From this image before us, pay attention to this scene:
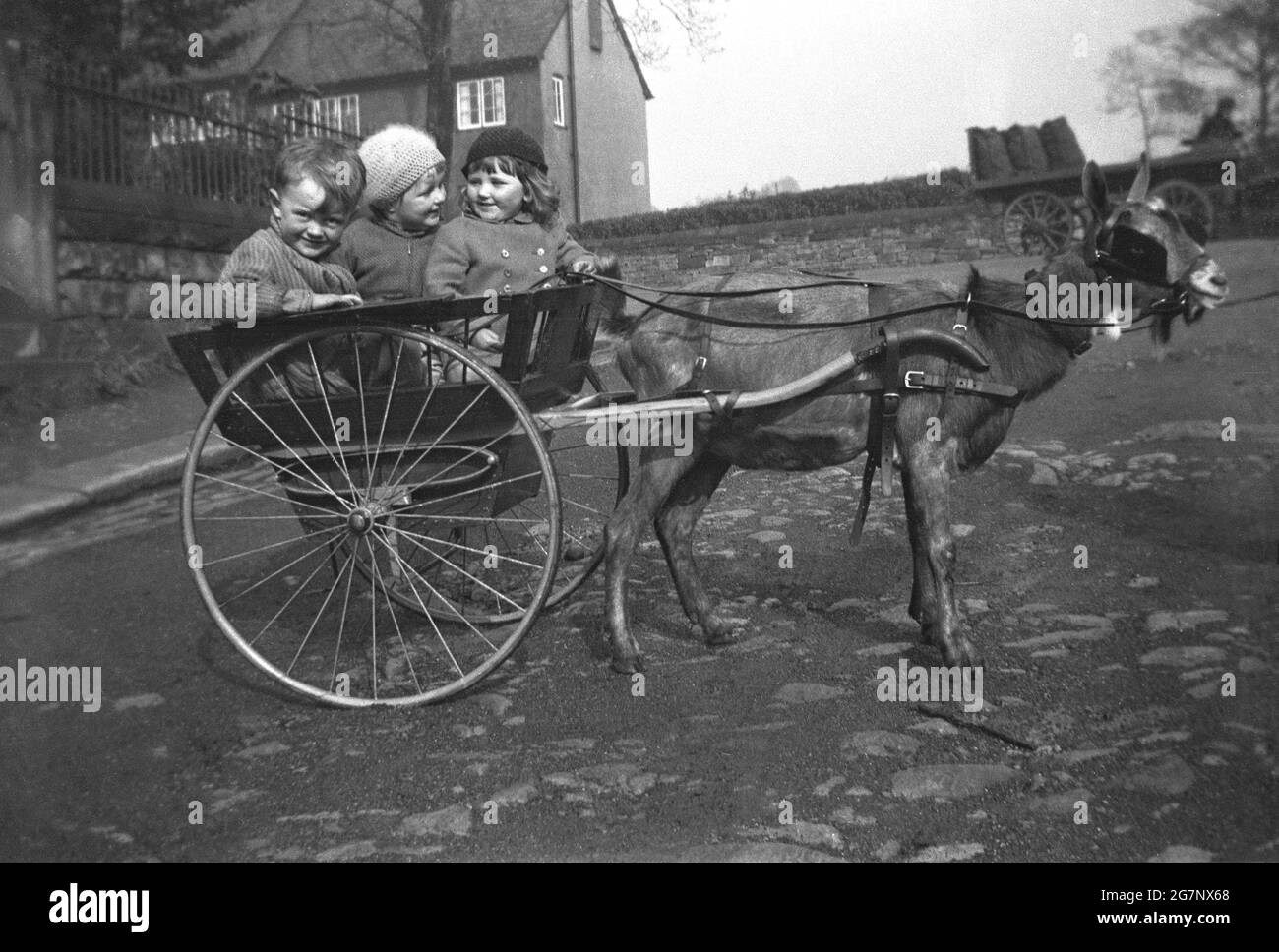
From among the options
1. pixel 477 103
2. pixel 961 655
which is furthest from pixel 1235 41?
pixel 477 103

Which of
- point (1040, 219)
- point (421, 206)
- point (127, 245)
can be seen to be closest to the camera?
point (421, 206)

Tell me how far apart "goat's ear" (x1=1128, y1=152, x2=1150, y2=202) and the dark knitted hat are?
2.14 metres

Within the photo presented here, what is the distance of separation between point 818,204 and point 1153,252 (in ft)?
36.8

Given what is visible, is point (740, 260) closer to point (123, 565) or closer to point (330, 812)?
point (123, 565)

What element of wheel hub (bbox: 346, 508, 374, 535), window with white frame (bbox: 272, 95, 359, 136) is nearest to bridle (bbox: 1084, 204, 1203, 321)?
wheel hub (bbox: 346, 508, 374, 535)

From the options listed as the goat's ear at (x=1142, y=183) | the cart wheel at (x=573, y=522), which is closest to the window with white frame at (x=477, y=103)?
the cart wheel at (x=573, y=522)

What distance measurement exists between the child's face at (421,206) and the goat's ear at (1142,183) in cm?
261

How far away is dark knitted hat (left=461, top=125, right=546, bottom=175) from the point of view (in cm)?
461

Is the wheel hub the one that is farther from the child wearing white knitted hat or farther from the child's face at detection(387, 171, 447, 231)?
the child's face at detection(387, 171, 447, 231)

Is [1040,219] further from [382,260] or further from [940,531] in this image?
[940,531]

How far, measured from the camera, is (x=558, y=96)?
2436cm

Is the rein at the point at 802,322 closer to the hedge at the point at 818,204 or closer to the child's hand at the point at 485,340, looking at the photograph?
the child's hand at the point at 485,340

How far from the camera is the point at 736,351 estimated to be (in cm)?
423

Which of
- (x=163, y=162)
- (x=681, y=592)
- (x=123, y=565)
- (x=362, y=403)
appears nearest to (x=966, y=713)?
(x=681, y=592)
